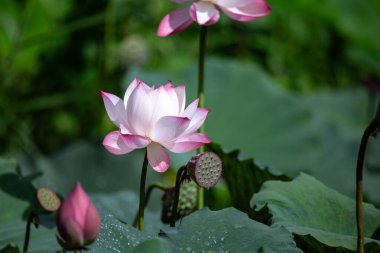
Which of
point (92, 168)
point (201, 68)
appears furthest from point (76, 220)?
point (92, 168)

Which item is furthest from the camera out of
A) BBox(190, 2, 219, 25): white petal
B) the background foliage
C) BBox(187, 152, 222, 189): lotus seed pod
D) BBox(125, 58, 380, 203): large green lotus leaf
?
BBox(125, 58, 380, 203): large green lotus leaf

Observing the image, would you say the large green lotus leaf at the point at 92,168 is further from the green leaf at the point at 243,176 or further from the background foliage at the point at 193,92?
the green leaf at the point at 243,176

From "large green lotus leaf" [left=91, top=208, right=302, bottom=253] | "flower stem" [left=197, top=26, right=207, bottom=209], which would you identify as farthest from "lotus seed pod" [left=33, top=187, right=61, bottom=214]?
"flower stem" [left=197, top=26, right=207, bottom=209]

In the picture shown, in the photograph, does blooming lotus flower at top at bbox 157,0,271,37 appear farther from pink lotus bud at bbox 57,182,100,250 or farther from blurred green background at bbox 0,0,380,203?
blurred green background at bbox 0,0,380,203

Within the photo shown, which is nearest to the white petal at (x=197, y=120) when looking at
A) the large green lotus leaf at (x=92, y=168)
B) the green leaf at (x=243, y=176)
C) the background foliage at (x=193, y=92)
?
the background foliage at (x=193, y=92)

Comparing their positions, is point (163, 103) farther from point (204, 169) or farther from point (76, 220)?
point (76, 220)
